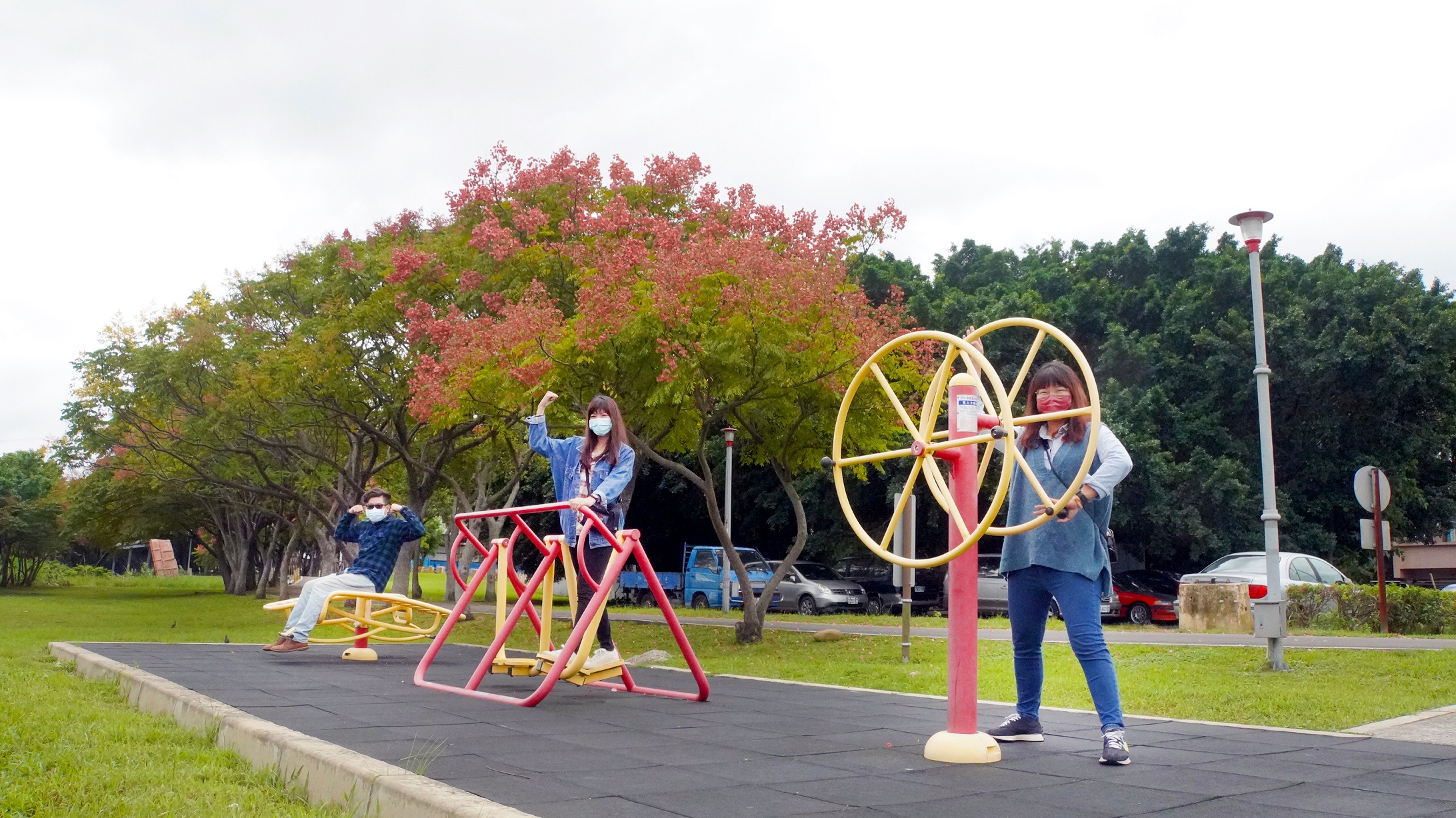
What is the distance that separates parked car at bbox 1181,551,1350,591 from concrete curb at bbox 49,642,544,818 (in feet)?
51.0

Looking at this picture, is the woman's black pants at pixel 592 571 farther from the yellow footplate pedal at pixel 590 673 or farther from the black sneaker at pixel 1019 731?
the black sneaker at pixel 1019 731

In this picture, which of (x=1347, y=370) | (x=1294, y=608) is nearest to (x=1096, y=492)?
(x=1294, y=608)

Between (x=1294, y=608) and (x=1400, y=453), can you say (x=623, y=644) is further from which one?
(x=1400, y=453)

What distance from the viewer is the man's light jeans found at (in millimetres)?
9617

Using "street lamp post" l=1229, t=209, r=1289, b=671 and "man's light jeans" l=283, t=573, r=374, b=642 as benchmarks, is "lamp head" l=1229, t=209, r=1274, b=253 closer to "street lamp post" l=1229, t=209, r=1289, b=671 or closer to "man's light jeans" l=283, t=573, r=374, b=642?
"street lamp post" l=1229, t=209, r=1289, b=671

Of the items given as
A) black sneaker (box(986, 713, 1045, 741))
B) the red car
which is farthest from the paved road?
black sneaker (box(986, 713, 1045, 741))

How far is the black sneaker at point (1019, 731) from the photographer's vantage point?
517 centimetres

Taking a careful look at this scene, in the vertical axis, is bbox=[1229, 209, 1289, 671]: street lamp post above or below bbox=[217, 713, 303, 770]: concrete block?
above

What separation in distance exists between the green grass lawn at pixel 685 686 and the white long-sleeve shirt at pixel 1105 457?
2538 millimetres

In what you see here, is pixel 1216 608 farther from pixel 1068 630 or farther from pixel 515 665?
pixel 1068 630

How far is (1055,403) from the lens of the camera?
488cm

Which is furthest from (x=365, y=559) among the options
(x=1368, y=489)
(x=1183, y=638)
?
(x=1368, y=489)

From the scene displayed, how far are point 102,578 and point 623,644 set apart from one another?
212 feet

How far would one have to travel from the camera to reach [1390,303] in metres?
25.3
